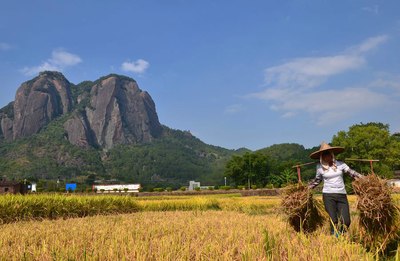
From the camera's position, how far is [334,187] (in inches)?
249

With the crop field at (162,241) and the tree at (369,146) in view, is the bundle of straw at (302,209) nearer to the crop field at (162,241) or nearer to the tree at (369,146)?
the crop field at (162,241)

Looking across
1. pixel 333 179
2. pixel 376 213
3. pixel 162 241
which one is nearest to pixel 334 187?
pixel 333 179

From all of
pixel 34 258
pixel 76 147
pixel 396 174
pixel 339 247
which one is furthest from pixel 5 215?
pixel 76 147

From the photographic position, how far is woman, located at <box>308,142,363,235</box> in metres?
6.20

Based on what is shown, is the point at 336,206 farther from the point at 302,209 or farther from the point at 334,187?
the point at 302,209

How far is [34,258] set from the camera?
422cm

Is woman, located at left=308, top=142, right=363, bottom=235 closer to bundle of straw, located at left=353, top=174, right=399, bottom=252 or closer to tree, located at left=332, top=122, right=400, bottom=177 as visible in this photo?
bundle of straw, located at left=353, top=174, right=399, bottom=252

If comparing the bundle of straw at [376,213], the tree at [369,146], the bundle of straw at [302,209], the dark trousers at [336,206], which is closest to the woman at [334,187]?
the dark trousers at [336,206]

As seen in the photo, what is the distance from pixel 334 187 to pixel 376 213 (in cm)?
111

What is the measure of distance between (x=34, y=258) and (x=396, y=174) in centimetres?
6413

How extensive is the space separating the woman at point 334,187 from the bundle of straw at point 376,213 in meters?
0.61

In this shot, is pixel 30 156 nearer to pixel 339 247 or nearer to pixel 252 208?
pixel 252 208

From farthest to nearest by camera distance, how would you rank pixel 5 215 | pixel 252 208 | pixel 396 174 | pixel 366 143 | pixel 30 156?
pixel 30 156
pixel 396 174
pixel 366 143
pixel 252 208
pixel 5 215

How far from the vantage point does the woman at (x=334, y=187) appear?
6196 mm
